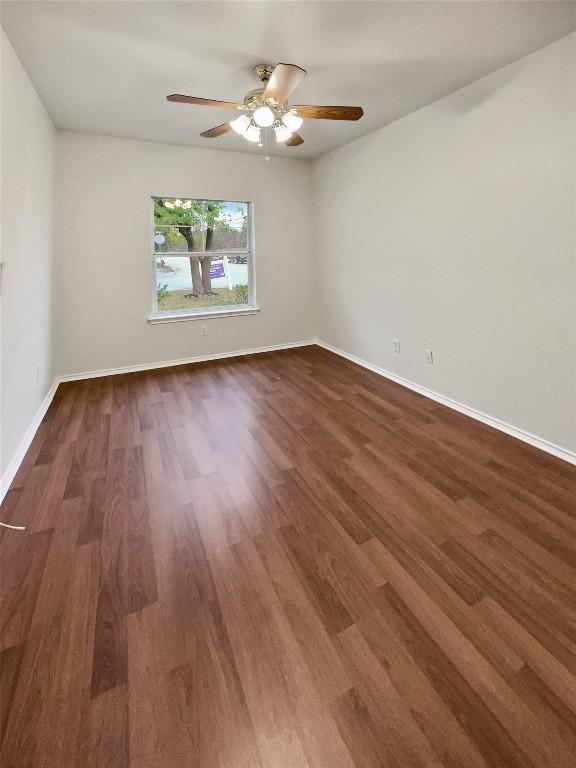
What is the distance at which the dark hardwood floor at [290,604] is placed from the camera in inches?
37.9

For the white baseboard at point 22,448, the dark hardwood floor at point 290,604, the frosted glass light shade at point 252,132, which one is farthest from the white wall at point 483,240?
the white baseboard at point 22,448

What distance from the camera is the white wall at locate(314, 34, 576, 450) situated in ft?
7.30

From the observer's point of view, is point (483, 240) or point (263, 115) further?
point (483, 240)

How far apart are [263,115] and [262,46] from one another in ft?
1.30

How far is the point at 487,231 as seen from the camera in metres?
2.63

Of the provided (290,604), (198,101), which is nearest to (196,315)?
(198,101)

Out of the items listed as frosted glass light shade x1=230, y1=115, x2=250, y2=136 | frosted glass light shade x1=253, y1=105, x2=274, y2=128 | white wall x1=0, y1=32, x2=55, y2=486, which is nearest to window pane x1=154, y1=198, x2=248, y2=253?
white wall x1=0, y1=32, x2=55, y2=486

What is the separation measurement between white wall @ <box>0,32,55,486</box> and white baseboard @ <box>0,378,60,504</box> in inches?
1.4

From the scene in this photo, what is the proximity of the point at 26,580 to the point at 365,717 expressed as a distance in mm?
1381

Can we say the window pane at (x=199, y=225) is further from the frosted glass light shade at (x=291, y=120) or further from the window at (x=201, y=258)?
the frosted glass light shade at (x=291, y=120)

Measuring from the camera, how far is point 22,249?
97.5 inches

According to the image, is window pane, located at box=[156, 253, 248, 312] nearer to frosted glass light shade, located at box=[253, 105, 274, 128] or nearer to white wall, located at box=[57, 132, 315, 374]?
white wall, located at box=[57, 132, 315, 374]

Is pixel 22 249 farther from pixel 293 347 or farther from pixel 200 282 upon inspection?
pixel 293 347

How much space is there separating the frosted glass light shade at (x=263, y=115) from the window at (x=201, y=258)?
2.40 m
